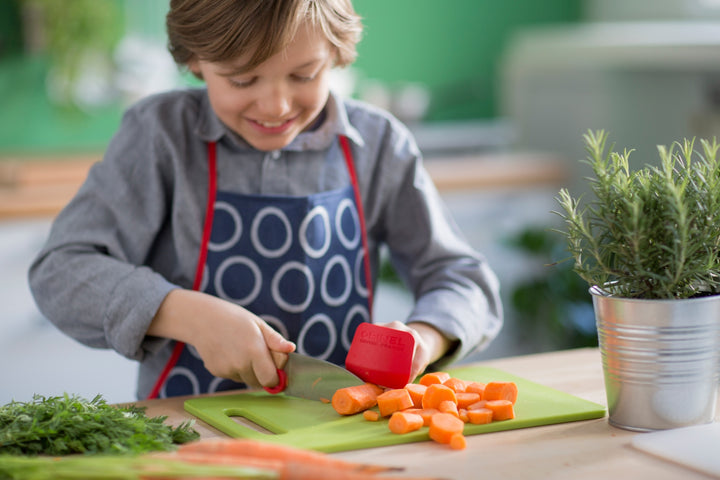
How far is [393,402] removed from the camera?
95 cm

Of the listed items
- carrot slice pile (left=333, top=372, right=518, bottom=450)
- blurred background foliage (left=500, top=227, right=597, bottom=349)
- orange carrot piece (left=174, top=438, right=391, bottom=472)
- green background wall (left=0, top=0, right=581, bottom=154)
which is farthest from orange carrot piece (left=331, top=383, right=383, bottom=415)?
green background wall (left=0, top=0, right=581, bottom=154)

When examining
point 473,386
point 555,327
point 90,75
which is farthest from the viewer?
point 90,75

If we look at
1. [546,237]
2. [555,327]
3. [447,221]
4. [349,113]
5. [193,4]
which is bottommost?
[555,327]

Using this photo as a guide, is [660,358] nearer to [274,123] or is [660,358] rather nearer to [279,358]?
[279,358]

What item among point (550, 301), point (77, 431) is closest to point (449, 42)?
point (550, 301)

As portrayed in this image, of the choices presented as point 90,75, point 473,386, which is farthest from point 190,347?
point 90,75

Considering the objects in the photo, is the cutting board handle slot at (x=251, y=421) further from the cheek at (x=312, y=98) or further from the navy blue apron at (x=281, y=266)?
the cheek at (x=312, y=98)

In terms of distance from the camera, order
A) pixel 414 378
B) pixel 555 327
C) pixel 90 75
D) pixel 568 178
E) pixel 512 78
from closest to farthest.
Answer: pixel 414 378
pixel 555 327
pixel 568 178
pixel 90 75
pixel 512 78

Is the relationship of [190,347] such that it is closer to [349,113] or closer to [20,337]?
[349,113]

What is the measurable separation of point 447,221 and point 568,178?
181cm

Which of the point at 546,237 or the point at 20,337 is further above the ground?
the point at 546,237

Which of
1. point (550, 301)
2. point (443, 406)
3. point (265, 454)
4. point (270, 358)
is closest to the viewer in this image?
point (265, 454)

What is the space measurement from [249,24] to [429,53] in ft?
9.97

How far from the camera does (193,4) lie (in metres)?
1.16
